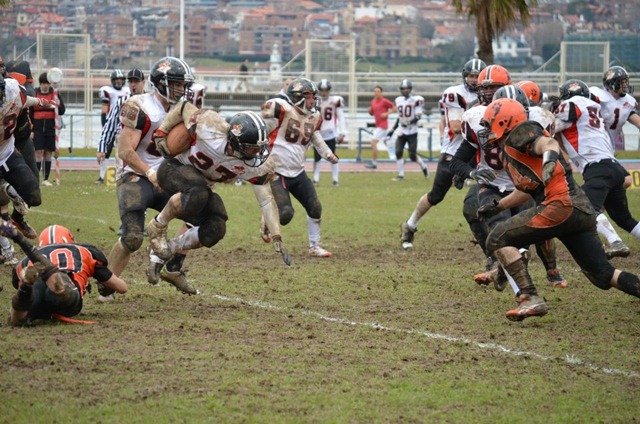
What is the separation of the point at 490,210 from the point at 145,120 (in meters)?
3.08

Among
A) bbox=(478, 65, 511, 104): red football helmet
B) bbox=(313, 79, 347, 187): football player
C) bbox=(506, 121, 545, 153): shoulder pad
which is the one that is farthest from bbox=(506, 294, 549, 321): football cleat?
bbox=(313, 79, 347, 187): football player

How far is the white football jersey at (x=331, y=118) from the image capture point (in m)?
21.1

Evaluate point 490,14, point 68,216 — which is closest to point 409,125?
point 490,14

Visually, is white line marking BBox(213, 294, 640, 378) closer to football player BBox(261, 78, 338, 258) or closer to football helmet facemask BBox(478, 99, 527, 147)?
football helmet facemask BBox(478, 99, 527, 147)

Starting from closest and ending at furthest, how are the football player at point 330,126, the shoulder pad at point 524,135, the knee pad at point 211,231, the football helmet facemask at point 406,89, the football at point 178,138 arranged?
the shoulder pad at point 524,135
the football at point 178,138
the knee pad at point 211,231
the football player at point 330,126
the football helmet facemask at point 406,89

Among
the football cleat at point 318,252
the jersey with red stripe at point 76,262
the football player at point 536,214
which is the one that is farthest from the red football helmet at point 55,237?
the football cleat at point 318,252

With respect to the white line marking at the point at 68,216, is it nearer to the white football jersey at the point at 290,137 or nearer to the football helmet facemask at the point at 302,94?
the white football jersey at the point at 290,137

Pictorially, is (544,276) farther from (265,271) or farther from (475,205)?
(265,271)

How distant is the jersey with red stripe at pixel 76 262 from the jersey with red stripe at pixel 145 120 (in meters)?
1.24

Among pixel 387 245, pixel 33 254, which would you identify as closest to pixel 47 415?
pixel 33 254

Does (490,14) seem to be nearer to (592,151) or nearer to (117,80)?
(117,80)

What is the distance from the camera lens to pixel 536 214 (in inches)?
324

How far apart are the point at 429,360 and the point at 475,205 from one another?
3.02 metres

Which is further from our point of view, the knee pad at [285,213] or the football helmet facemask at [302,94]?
the football helmet facemask at [302,94]
